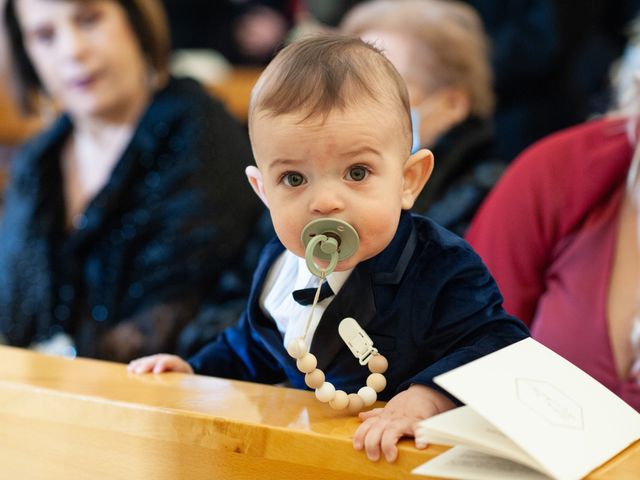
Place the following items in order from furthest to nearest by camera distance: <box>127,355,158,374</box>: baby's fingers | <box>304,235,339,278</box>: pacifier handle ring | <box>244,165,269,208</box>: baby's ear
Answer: <box>127,355,158,374</box>: baby's fingers
<box>244,165,269,208</box>: baby's ear
<box>304,235,339,278</box>: pacifier handle ring

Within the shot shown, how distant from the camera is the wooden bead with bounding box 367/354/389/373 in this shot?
3.11 ft

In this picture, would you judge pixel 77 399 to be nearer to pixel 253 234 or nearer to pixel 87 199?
pixel 253 234

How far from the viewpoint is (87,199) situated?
2148mm

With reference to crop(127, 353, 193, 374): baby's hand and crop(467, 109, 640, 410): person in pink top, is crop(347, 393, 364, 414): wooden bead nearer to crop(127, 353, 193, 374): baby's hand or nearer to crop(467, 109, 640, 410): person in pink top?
crop(127, 353, 193, 374): baby's hand

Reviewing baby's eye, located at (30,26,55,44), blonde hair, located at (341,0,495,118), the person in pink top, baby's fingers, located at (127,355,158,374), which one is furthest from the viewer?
baby's eye, located at (30,26,55,44)

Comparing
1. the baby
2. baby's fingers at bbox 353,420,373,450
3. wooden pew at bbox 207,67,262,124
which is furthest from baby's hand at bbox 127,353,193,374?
wooden pew at bbox 207,67,262,124

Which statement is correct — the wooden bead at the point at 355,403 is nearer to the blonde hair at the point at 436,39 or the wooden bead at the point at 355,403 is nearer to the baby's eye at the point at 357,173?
the baby's eye at the point at 357,173

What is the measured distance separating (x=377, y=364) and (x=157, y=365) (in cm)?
30

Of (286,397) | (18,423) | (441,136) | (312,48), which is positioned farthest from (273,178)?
(441,136)

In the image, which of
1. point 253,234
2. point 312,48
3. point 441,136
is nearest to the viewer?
point 312,48

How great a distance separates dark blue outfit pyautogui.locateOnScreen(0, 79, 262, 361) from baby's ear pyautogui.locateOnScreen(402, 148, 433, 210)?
3.36 feet

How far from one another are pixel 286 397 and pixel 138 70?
1.34 meters

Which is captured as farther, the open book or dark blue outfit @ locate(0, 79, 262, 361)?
dark blue outfit @ locate(0, 79, 262, 361)

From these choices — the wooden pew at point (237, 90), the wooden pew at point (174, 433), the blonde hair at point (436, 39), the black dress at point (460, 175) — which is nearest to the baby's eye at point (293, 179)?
the wooden pew at point (174, 433)
